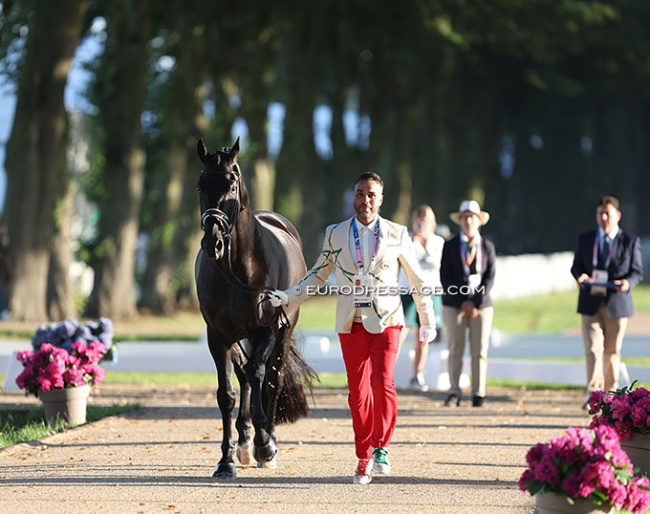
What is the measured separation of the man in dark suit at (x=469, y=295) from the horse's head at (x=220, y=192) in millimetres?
5798

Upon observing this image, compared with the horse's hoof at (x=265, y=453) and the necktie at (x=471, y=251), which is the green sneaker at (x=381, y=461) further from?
the necktie at (x=471, y=251)

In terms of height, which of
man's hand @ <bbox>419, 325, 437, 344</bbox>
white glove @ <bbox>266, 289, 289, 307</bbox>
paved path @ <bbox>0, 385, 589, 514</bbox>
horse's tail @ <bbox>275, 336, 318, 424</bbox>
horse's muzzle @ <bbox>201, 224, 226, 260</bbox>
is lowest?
paved path @ <bbox>0, 385, 589, 514</bbox>

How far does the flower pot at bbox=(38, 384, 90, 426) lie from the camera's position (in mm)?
13328

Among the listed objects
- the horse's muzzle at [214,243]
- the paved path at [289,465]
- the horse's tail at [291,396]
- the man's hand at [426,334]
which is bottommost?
the paved path at [289,465]

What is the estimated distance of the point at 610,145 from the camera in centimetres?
6272

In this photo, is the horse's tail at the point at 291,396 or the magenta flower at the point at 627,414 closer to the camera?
the magenta flower at the point at 627,414

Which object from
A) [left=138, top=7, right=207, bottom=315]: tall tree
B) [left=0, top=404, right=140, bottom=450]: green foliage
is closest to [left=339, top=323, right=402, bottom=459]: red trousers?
[left=0, top=404, right=140, bottom=450]: green foliage

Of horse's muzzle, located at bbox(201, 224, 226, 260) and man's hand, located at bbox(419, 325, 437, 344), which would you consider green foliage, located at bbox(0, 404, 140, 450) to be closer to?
horse's muzzle, located at bbox(201, 224, 226, 260)

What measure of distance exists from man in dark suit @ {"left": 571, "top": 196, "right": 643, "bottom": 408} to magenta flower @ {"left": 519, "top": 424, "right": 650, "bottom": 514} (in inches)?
278

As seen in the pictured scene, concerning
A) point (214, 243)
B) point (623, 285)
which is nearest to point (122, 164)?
point (623, 285)

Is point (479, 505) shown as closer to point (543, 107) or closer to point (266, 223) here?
point (266, 223)

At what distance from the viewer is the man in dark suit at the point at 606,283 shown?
14.9 metres

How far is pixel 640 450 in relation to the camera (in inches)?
396

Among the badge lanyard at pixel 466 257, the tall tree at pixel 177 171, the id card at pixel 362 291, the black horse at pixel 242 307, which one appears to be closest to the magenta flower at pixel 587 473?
the id card at pixel 362 291
